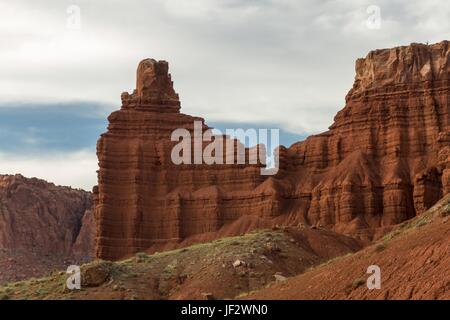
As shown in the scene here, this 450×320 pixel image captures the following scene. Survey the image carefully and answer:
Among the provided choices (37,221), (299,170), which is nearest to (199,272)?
(299,170)

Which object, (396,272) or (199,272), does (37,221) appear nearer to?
(199,272)

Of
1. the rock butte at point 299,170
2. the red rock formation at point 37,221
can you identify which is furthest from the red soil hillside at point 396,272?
the red rock formation at point 37,221

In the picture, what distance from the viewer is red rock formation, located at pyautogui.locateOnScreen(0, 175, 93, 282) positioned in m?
151

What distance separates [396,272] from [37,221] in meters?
128

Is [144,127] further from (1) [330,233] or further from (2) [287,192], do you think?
(1) [330,233]

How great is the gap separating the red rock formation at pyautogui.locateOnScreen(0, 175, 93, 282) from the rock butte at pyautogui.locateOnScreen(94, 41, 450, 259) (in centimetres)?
3069

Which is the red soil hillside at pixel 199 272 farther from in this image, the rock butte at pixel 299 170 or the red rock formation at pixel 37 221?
the red rock formation at pixel 37 221

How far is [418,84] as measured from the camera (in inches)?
4478

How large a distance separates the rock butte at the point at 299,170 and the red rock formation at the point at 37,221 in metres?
30.7

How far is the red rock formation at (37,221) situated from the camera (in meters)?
151

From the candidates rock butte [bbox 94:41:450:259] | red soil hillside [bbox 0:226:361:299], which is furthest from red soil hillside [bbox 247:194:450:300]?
rock butte [bbox 94:41:450:259]

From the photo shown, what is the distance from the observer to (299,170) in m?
122
